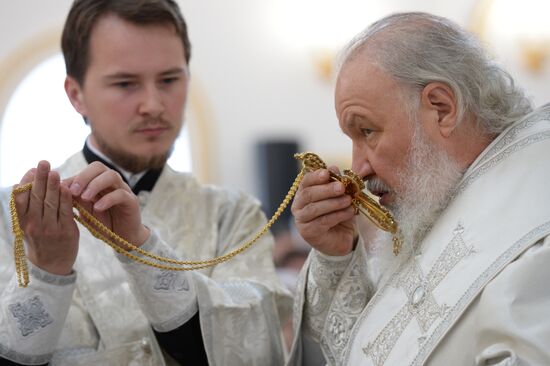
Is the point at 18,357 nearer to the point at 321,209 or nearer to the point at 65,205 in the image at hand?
the point at 65,205

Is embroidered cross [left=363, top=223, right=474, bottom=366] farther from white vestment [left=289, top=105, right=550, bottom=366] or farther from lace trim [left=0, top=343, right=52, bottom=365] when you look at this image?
lace trim [left=0, top=343, right=52, bottom=365]

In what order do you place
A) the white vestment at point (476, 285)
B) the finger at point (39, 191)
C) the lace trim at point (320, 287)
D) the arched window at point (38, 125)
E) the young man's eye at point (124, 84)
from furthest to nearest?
the arched window at point (38, 125) < the young man's eye at point (124, 84) < the lace trim at point (320, 287) < the finger at point (39, 191) < the white vestment at point (476, 285)

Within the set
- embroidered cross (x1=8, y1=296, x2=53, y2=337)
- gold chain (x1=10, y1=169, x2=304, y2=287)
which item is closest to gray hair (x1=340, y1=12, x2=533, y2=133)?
gold chain (x1=10, y1=169, x2=304, y2=287)

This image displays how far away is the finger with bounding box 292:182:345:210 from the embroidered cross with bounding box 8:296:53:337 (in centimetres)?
78

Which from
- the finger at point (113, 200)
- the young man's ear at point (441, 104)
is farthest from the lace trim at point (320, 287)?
the finger at point (113, 200)

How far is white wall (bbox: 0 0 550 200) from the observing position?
989cm

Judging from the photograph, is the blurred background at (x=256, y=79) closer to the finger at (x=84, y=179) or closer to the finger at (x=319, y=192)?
the finger at (x=319, y=192)

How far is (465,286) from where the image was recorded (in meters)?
2.25

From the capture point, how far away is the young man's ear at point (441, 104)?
8.07 feet

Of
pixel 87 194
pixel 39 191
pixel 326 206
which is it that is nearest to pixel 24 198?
pixel 39 191

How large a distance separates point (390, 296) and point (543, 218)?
0.54 meters

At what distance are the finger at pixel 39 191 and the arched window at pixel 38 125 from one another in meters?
7.08

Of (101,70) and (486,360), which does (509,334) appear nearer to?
(486,360)

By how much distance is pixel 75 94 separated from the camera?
315cm
